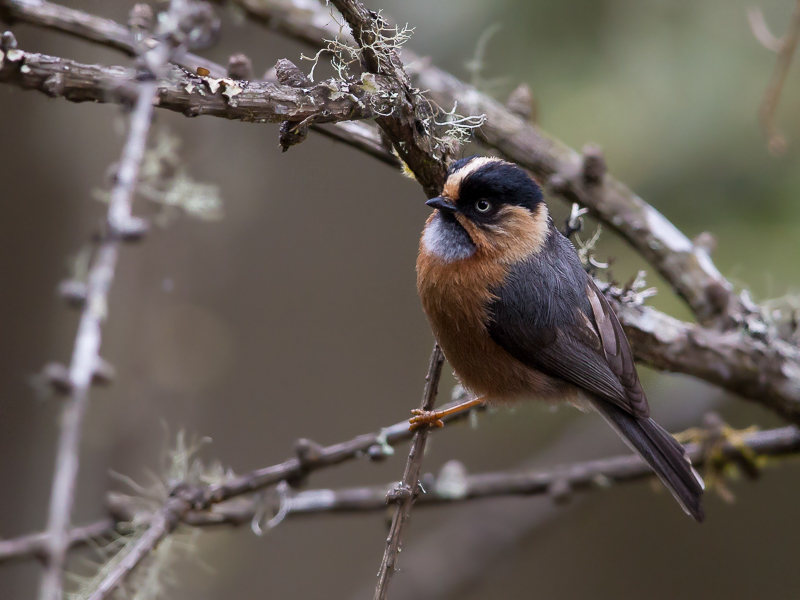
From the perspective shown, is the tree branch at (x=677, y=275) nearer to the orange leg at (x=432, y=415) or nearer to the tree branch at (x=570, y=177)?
the tree branch at (x=570, y=177)

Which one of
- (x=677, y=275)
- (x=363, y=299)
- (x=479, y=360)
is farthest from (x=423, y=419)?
(x=363, y=299)

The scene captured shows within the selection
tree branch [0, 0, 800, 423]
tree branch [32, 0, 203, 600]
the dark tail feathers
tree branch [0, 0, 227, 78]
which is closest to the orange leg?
the dark tail feathers

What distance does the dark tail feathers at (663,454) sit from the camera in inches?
110

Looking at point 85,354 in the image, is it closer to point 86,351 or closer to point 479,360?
point 86,351

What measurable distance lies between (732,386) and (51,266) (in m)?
3.42

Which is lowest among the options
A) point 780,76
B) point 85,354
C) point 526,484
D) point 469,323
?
point 85,354

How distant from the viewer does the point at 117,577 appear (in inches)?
68.6

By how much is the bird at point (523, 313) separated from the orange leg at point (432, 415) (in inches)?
0.6

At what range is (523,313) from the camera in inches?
111

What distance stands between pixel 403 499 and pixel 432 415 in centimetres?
43

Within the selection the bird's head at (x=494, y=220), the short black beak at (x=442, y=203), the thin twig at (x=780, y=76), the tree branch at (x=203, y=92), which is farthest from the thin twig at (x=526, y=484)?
the tree branch at (x=203, y=92)

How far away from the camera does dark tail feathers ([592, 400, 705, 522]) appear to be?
279 centimetres

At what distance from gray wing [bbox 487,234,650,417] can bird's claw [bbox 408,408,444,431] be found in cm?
40

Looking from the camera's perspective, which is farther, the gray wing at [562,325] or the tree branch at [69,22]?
the gray wing at [562,325]
